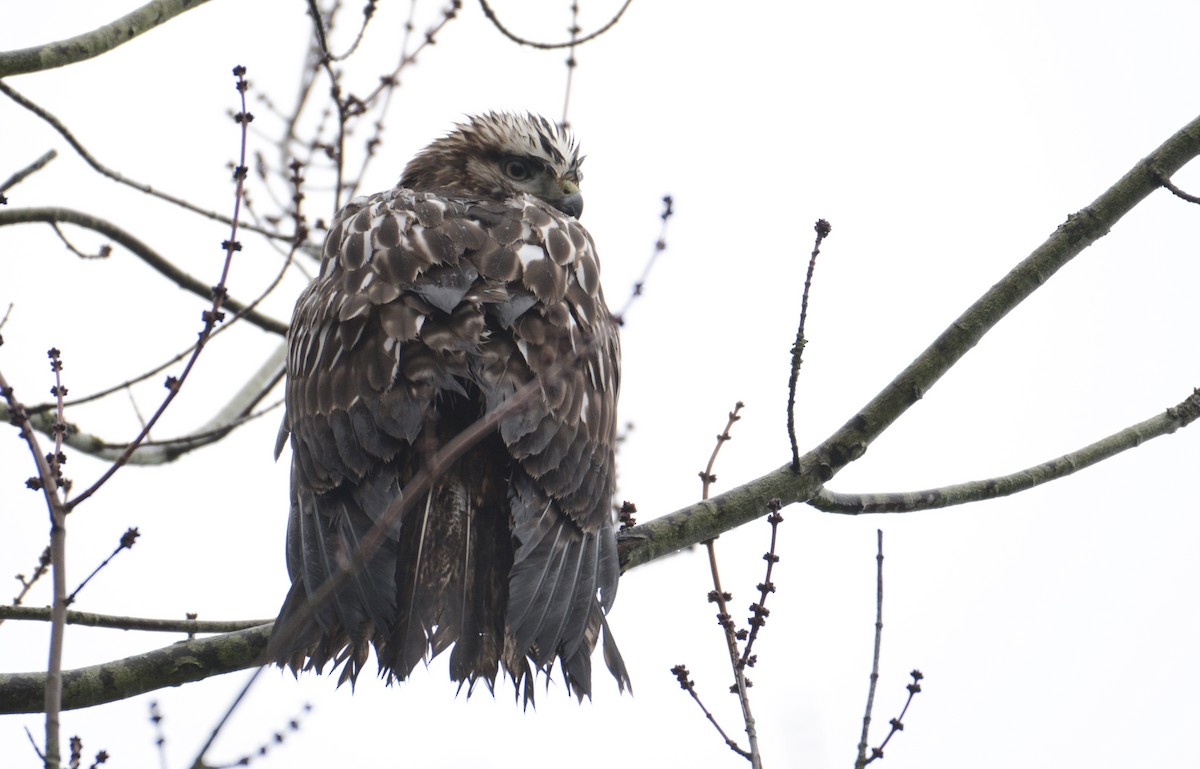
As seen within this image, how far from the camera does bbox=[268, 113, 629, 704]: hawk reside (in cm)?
347

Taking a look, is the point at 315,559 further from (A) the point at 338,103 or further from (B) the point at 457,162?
(B) the point at 457,162

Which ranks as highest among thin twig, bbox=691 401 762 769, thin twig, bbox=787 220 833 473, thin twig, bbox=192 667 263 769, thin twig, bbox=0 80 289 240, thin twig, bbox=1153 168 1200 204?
thin twig, bbox=0 80 289 240

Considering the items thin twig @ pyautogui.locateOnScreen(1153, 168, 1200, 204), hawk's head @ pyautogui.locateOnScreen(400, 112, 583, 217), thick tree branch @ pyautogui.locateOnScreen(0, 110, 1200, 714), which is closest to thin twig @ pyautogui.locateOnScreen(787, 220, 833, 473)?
thick tree branch @ pyautogui.locateOnScreen(0, 110, 1200, 714)

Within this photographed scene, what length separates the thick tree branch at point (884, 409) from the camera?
4.01 meters

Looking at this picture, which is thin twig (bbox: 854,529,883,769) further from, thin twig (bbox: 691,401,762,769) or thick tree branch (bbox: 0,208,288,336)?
thick tree branch (bbox: 0,208,288,336)

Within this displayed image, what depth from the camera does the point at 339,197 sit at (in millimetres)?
5234

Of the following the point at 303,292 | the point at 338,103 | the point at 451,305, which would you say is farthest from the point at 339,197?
the point at 451,305

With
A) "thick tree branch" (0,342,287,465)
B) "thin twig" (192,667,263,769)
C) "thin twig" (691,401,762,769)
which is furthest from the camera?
"thick tree branch" (0,342,287,465)

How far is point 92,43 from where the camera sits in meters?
3.86

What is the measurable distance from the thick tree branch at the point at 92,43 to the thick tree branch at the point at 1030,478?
2.56 metres

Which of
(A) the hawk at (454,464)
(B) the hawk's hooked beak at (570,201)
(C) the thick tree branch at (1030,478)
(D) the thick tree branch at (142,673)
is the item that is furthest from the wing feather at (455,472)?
(B) the hawk's hooked beak at (570,201)

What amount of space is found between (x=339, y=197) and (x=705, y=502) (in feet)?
6.99

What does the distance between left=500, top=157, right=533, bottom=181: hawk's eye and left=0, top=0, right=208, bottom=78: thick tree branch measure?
2.17 m

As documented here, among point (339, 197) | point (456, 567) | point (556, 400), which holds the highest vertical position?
point (339, 197)
